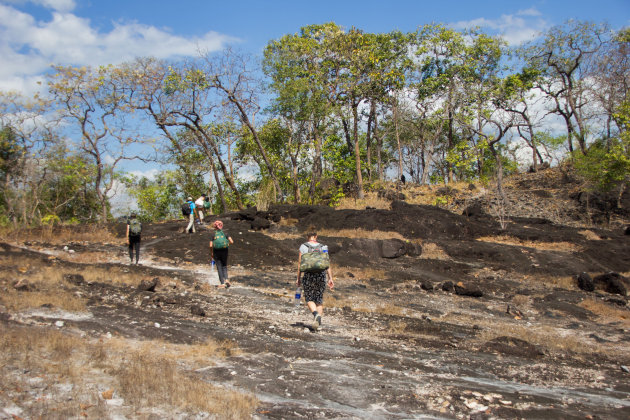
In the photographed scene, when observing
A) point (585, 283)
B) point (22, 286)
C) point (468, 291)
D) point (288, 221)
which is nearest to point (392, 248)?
point (468, 291)

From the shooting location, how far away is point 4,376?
4.95 meters

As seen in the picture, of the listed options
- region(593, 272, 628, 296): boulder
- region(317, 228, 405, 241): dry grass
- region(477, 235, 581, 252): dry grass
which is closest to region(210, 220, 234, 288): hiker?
region(317, 228, 405, 241): dry grass

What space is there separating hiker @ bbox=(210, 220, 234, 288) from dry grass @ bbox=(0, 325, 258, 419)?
5186 millimetres

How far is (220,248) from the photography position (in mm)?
12039

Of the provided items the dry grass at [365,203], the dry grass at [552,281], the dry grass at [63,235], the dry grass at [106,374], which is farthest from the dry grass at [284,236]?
the dry grass at [106,374]

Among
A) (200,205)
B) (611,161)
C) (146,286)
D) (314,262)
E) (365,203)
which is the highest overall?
(611,161)

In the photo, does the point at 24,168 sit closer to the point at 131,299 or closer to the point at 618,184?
the point at 131,299

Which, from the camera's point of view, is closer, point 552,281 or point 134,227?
point 134,227

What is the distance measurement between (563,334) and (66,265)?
13.2 metres

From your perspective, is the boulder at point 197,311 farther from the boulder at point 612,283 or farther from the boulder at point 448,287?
the boulder at point 612,283

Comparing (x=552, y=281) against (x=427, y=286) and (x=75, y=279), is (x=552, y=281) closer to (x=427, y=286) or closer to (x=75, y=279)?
(x=427, y=286)

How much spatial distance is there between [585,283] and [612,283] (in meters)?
0.80

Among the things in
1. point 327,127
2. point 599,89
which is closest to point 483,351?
point 327,127

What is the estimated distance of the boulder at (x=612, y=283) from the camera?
1592 cm
